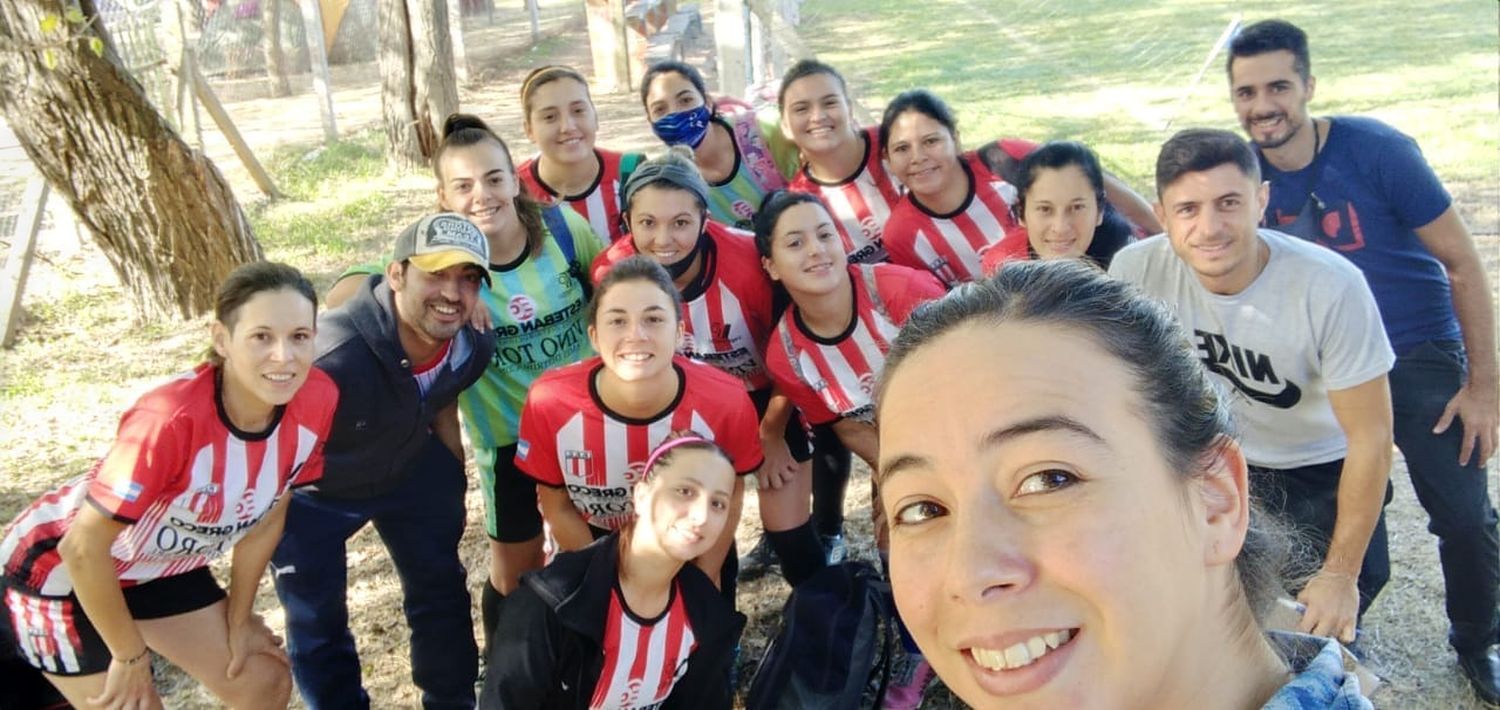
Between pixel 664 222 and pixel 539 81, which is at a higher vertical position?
pixel 539 81

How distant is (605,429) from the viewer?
332cm

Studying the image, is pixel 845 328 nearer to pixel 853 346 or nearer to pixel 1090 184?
pixel 853 346

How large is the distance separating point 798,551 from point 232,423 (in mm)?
1902

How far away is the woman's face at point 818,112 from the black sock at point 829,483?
114 centimetres

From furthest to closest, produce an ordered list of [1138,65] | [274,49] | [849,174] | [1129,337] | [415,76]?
1. [274,49]
2. [1138,65]
3. [415,76]
4. [849,174]
5. [1129,337]

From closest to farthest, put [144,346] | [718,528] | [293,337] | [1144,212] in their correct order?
[293,337] < [718,528] < [1144,212] < [144,346]

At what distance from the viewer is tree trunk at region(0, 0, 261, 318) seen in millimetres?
5473

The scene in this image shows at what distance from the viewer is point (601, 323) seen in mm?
3283

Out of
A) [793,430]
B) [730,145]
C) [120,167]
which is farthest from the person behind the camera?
[120,167]

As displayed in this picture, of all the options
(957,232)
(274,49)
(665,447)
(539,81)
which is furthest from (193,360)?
(274,49)

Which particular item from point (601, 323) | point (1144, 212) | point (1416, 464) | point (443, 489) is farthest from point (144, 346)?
point (1416, 464)

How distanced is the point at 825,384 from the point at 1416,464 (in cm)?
178

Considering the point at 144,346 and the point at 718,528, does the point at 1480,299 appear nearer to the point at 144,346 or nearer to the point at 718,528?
the point at 718,528

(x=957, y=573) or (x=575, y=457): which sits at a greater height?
(x=957, y=573)
